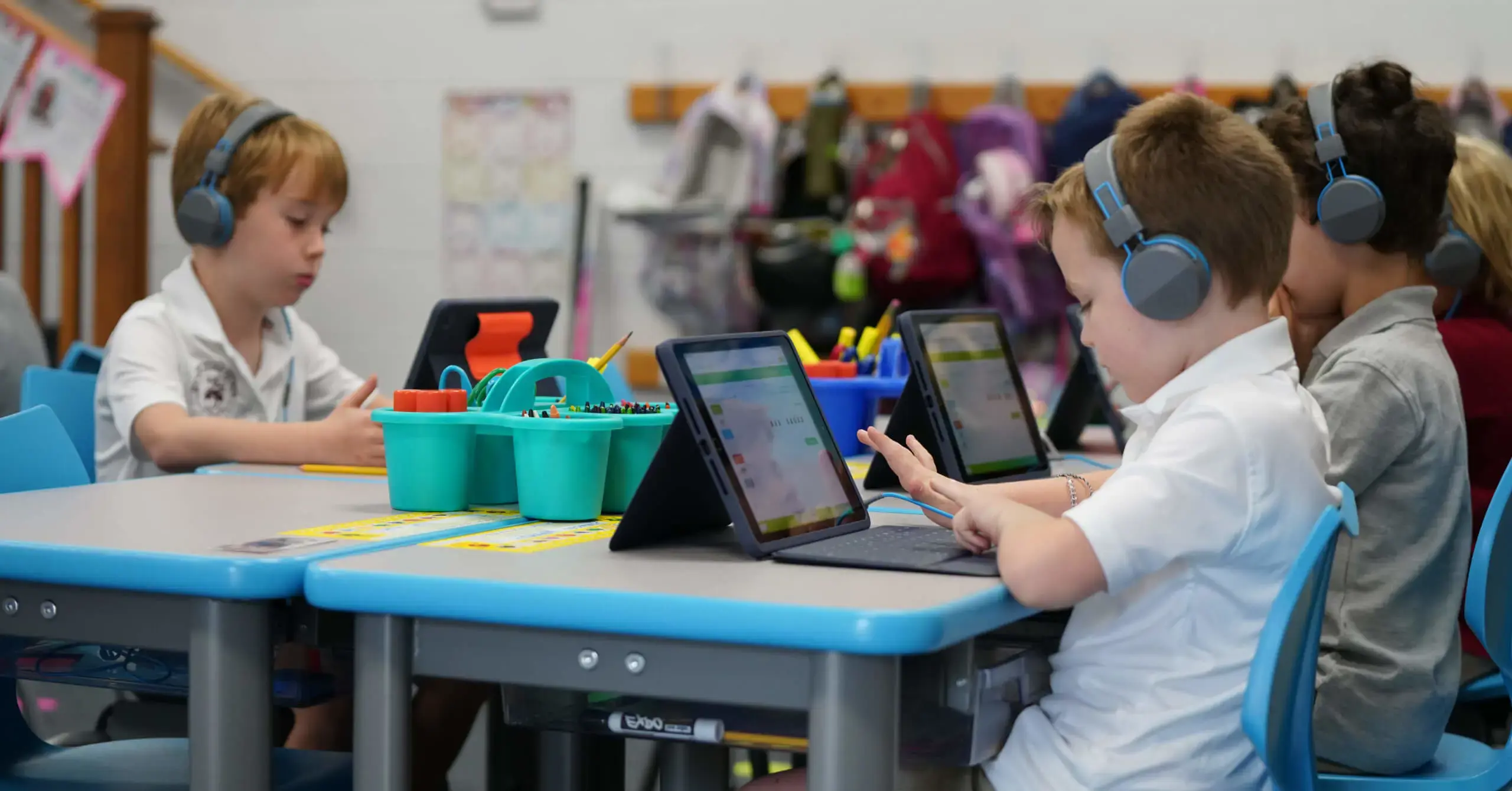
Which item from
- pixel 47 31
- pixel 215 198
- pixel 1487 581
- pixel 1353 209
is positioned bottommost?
pixel 1487 581

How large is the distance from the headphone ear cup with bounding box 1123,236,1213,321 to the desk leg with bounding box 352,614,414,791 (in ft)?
2.07

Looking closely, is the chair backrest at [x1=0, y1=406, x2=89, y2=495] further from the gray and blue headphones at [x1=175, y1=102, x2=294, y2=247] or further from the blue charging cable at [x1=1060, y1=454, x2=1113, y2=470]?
the blue charging cable at [x1=1060, y1=454, x2=1113, y2=470]

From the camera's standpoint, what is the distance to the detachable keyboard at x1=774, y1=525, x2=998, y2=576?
1189mm

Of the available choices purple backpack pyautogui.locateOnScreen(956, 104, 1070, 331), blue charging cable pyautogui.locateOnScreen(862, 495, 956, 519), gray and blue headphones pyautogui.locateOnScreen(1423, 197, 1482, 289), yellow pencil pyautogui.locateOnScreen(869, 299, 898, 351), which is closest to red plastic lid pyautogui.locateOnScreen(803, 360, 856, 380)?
yellow pencil pyautogui.locateOnScreen(869, 299, 898, 351)

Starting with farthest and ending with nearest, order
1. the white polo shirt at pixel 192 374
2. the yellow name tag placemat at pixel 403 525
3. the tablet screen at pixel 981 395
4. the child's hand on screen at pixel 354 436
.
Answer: the white polo shirt at pixel 192 374 < the child's hand on screen at pixel 354 436 < the tablet screen at pixel 981 395 < the yellow name tag placemat at pixel 403 525

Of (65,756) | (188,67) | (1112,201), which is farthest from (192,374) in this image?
(188,67)

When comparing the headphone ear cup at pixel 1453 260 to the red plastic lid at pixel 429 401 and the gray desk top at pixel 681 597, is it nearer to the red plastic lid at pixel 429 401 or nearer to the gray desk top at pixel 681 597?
the gray desk top at pixel 681 597

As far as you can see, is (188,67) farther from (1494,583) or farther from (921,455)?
(1494,583)

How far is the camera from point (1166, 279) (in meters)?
1.24

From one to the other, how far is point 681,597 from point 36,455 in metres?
1.01

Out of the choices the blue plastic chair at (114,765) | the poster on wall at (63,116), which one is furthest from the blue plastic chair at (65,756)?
the poster on wall at (63,116)

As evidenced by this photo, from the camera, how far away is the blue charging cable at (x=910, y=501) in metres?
1.40

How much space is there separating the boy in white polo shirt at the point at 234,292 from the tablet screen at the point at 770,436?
96 cm

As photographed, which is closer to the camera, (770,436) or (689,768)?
(770,436)
